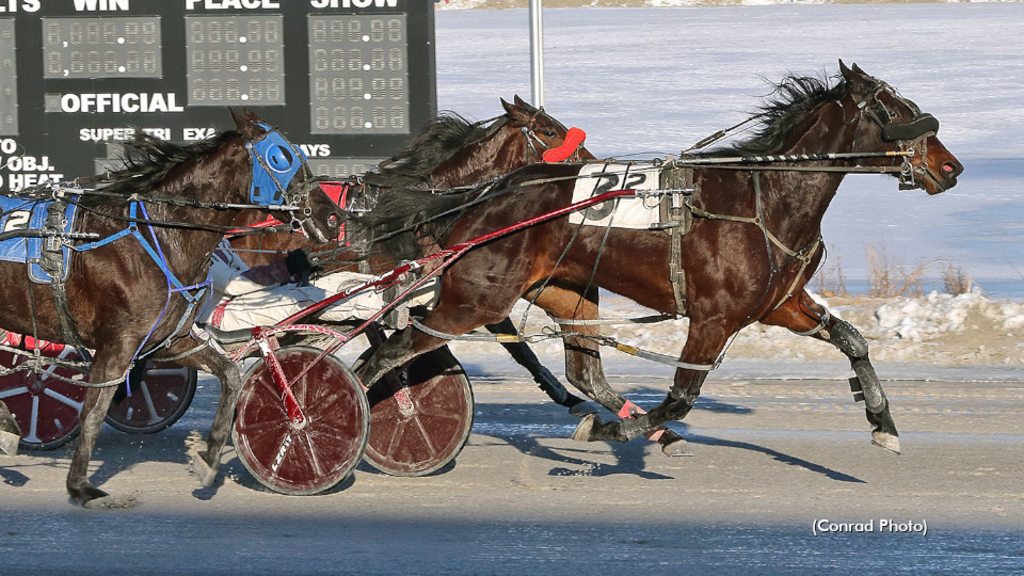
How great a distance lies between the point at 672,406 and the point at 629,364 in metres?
4.18

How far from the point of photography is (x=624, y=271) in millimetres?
6715

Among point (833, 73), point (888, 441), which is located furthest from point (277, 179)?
point (833, 73)

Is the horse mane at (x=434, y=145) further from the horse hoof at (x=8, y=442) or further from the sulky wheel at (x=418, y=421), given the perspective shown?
the horse hoof at (x=8, y=442)

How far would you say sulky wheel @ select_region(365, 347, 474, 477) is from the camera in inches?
274

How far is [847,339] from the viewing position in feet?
22.7

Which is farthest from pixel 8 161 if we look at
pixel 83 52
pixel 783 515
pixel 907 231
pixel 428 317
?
pixel 907 231

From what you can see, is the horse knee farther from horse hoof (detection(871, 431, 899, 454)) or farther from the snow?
the snow

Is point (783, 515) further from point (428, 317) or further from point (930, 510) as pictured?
point (428, 317)

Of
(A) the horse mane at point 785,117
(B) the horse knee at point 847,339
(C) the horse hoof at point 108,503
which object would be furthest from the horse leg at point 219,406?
(B) the horse knee at point 847,339

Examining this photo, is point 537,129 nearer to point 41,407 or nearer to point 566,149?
point 566,149

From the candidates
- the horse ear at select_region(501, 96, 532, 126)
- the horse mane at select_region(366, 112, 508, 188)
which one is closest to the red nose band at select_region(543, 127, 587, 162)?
the horse ear at select_region(501, 96, 532, 126)

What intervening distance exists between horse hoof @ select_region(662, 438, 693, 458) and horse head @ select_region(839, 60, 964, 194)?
1.72 metres

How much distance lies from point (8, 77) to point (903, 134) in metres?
6.93

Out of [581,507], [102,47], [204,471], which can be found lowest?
[581,507]
